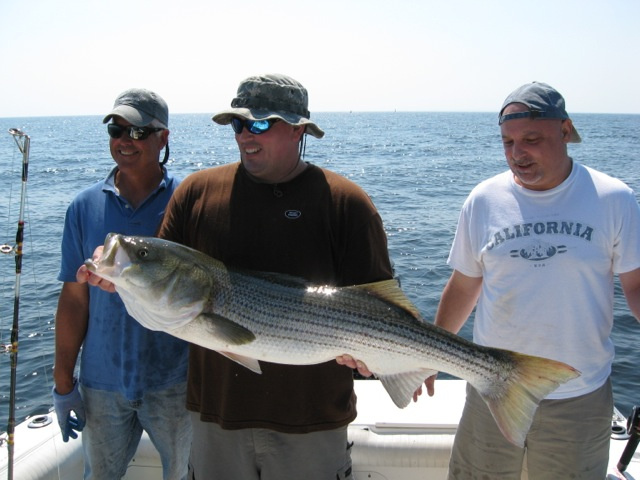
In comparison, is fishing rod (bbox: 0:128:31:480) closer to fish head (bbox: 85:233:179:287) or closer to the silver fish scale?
fish head (bbox: 85:233:179:287)

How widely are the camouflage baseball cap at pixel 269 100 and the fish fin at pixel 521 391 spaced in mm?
1728

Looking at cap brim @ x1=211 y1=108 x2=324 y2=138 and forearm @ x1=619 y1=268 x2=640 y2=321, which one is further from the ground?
cap brim @ x1=211 y1=108 x2=324 y2=138

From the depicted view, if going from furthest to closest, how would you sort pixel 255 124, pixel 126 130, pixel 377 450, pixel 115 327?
pixel 377 450 → pixel 126 130 → pixel 115 327 → pixel 255 124

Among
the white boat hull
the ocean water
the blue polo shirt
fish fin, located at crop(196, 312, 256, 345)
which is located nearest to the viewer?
fish fin, located at crop(196, 312, 256, 345)

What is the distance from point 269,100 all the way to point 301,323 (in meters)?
1.22

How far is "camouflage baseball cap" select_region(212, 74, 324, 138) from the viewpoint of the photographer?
3168mm

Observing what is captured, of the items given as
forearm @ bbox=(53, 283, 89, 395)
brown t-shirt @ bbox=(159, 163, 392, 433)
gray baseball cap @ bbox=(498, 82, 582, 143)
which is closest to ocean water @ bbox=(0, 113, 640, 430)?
forearm @ bbox=(53, 283, 89, 395)

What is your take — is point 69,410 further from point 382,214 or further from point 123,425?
point 382,214

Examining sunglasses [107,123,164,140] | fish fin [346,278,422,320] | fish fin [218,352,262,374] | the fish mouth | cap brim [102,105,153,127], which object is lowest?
fish fin [218,352,262,374]

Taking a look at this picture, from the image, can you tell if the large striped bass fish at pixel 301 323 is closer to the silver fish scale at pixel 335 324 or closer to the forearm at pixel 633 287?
the silver fish scale at pixel 335 324

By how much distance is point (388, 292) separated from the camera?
3.15m

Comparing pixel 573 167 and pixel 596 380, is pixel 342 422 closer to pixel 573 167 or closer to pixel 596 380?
pixel 596 380

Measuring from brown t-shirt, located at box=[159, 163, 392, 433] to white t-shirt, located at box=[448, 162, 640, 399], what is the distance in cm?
82

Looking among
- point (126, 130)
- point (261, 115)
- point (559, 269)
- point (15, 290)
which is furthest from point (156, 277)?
point (559, 269)
